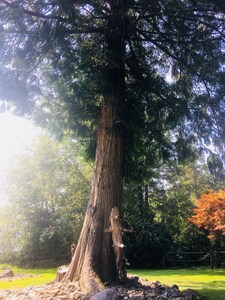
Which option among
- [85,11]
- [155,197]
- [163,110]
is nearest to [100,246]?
[163,110]

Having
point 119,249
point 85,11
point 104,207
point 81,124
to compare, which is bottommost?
point 119,249

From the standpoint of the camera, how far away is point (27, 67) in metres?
7.29

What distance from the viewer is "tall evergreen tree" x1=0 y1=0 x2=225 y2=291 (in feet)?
21.4

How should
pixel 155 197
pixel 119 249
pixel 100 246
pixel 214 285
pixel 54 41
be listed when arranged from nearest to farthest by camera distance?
pixel 119 249 < pixel 100 246 < pixel 54 41 < pixel 214 285 < pixel 155 197

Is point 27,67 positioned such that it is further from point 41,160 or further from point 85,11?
point 41,160

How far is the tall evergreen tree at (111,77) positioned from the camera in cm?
652

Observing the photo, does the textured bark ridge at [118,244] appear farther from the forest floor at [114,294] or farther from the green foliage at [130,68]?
the green foliage at [130,68]

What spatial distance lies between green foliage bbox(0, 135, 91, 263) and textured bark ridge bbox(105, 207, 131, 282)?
9.94 m

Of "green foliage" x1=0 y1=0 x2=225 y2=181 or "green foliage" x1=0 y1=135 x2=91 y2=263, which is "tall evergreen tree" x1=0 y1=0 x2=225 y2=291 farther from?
"green foliage" x1=0 y1=135 x2=91 y2=263

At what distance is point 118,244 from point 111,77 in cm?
376

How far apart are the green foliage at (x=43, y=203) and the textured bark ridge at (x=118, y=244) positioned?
9.94 m

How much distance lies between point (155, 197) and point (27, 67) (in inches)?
599

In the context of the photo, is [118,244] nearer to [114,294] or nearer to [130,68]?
[114,294]

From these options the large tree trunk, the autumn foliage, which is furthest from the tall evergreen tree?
the autumn foliage
